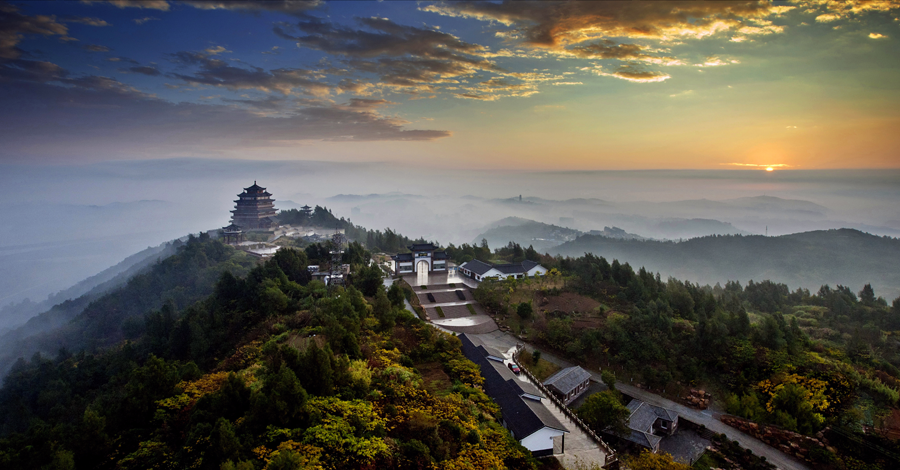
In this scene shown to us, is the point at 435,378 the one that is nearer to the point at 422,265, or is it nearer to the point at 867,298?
the point at 422,265

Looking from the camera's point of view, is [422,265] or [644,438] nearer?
[644,438]

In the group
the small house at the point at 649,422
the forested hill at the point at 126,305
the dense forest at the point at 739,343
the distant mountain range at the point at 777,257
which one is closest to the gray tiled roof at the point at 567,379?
the small house at the point at 649,422

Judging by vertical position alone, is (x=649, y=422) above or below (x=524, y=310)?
below

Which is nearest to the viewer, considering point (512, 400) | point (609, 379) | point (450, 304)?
point (512, 400)

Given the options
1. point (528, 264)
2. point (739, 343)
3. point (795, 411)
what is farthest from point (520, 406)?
point (528, 264)

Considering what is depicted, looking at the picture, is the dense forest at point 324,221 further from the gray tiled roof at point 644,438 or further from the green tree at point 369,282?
the gray tiled roof at point 644,438

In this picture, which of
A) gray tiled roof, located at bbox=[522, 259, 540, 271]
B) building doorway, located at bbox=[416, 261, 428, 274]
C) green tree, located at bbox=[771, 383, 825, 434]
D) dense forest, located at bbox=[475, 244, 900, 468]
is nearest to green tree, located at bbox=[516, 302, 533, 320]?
dense forest, located at bbox=[475, 244, 900, 468]

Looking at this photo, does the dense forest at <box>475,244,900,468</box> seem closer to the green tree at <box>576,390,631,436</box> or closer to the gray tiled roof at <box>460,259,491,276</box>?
the gray tiled roof at <box>460,259,491,276</box>
